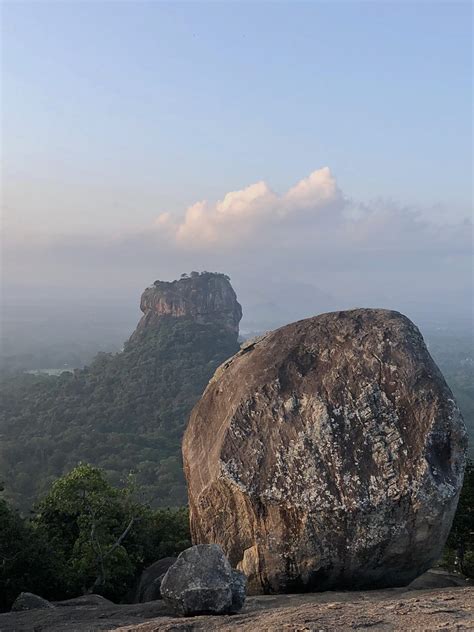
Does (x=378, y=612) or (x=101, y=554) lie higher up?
(x=378, y=612)

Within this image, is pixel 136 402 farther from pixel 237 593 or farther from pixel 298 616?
pixel 298 616

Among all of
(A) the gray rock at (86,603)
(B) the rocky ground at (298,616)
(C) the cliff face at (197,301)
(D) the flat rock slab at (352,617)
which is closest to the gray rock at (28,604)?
(A) the gray rock at (86,603)

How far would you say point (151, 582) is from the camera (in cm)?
1415

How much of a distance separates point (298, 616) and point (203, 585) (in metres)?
2.13

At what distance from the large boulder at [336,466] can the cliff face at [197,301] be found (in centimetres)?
9151

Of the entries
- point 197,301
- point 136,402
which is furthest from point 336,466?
point 197,301

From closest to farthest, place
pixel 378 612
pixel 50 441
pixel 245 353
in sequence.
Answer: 1. pixel 378 612
2. pixel 245 353
3. pixel 50 441

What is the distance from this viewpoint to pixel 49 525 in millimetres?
18188

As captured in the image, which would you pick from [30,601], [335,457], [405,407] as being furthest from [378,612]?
[30,601]

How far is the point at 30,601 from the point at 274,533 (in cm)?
594

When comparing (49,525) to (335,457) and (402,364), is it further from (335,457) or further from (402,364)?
(402,364)

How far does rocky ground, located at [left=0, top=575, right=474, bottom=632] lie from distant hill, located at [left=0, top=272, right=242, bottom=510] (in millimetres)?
41129

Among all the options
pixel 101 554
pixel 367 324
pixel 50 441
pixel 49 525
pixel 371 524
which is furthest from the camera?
pixel 50 441

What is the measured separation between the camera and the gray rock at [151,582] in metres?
13.0
